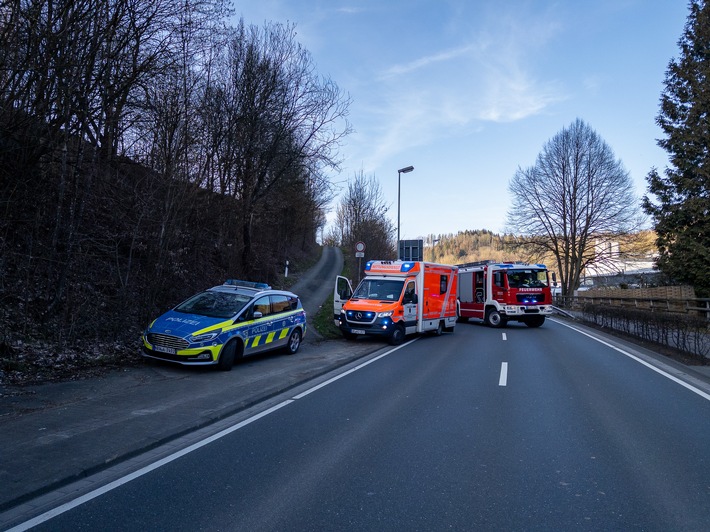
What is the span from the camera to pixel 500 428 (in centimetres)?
647

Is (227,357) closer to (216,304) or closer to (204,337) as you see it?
(204,337)

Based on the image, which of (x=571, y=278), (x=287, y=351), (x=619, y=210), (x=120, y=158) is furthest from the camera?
(x=571, y=278)

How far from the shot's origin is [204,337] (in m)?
10.0

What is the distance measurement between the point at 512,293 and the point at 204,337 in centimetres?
1762

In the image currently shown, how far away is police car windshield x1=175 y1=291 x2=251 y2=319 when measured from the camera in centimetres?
1119

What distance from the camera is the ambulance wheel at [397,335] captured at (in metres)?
16.5

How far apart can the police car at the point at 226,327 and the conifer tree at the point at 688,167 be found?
71.8 feet

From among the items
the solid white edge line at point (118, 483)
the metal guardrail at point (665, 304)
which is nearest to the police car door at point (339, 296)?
the solid white edge line at point (118, 483)

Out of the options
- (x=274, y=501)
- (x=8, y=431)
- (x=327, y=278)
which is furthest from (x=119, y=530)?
(x=327, y=278)

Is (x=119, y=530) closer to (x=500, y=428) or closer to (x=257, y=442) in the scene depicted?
(x=257, y=442)

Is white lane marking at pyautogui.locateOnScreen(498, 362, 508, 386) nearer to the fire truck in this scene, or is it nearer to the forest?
the forest

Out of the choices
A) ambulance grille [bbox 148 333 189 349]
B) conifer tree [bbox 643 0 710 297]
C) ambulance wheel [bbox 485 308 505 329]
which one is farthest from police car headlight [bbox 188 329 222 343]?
conifer tree [bbox 643 0 710 297]

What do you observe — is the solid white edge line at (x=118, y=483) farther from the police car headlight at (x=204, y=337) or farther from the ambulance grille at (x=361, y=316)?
the ambulance grille at (x=361, y=316)

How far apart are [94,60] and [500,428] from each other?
10750 millimetres
